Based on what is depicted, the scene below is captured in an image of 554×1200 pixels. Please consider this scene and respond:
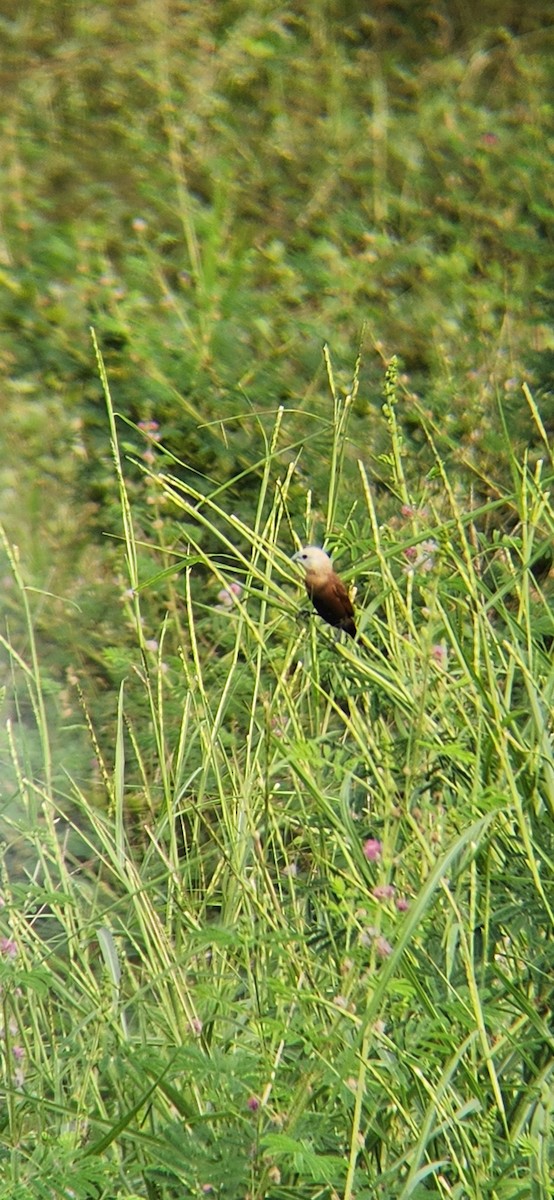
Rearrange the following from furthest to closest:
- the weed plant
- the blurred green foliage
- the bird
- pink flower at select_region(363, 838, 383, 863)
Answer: the blurred green foliage < the bird < pink flower at select_region(363, 838, 383, 863) < the weed plant

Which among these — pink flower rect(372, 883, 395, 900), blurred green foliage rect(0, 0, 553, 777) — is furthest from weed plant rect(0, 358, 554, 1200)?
blurred green foliage rect(0, 0, 553, 777)

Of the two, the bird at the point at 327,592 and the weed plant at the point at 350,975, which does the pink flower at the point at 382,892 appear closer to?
the weed plant at the point at 350,975

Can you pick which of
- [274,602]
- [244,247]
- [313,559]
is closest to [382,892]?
[274,602]

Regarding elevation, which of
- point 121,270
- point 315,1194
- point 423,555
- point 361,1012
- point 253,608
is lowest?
point 121,270

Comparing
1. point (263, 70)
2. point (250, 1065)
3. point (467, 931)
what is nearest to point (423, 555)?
point (467, 931)

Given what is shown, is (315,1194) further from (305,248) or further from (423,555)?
(305,248)

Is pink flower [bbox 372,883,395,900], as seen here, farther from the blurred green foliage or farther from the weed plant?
the blurred green foliage
